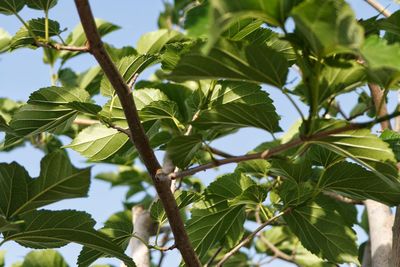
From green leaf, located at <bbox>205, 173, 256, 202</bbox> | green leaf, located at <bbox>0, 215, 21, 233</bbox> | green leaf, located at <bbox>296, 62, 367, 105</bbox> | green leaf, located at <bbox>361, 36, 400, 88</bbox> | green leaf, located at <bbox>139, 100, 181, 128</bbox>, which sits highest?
green leaf, located at <bbox>139, 100, 181, 128</bbox>

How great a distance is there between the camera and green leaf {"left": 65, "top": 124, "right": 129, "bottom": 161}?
81 centimetres

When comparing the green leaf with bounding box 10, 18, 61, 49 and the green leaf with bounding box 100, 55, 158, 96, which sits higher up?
the green leaf with bounding box 10, 18, 61, 49

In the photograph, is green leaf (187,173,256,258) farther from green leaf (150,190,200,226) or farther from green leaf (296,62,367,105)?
green leaf (296,62,367,105)

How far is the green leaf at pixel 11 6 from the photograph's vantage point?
727 millimetres

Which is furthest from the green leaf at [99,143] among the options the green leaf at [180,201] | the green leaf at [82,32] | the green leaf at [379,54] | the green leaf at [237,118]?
the green leaf at [82,32]

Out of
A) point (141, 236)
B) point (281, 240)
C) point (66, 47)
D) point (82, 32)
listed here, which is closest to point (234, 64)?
point (66, 47)

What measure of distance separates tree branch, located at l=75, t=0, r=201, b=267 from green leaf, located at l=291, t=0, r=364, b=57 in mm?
204

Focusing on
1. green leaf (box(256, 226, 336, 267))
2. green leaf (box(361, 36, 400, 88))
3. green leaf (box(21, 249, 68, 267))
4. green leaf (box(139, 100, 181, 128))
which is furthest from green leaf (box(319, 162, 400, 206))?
green leaf (box(256, 226, 336, 267))

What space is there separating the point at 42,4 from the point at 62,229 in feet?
0.92

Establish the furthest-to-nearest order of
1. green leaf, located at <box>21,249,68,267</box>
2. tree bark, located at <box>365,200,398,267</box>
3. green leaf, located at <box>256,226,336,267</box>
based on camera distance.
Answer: green leaf, located at <box>256,226,336,267</box>, green leaf, located at <box>21,249,68,267</box>, tree bark, located at <box>365,200,398,267</box>

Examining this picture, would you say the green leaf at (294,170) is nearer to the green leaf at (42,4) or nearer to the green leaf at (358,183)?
the green leaf at (358,183)

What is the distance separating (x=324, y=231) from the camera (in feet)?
→ 2.74

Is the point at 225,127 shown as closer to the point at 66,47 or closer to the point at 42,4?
the point at 66,47

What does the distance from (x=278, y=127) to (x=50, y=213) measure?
269 mm
